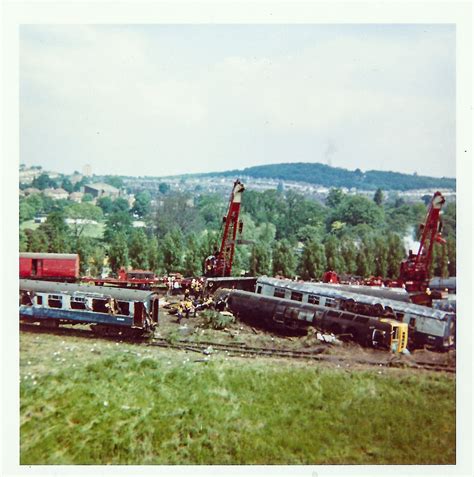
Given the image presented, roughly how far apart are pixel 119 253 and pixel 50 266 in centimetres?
81

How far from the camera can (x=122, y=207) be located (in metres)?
6.35

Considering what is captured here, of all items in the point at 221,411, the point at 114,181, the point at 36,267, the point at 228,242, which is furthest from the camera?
the point at 228,242

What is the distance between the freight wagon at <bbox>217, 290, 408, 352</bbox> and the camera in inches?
235

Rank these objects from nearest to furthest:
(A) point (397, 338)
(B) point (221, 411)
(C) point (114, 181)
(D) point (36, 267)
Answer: (B) point (221, 411), (A) point (397, 338), (D) point (36, 267), (C) point (114, 181)

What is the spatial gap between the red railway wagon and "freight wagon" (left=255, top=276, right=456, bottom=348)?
2233 mm

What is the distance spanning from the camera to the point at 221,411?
18.7 feet

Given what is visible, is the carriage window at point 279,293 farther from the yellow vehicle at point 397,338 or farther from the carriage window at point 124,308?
the carriage window at point 124,308

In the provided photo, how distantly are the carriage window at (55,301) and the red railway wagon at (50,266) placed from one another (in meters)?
0.21

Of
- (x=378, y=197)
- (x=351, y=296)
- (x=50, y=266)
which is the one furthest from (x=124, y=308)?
(x=378, y=197)

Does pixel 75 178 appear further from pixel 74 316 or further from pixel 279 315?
pixel 279 315

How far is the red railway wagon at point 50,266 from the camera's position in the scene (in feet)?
19.8

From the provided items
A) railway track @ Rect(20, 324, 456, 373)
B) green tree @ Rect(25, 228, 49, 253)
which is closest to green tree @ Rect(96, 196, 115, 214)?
green tree @ Rect(25, 228, 49, 253)
